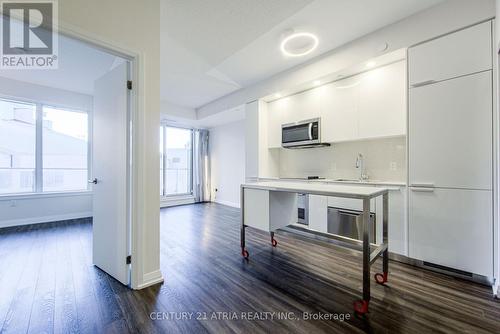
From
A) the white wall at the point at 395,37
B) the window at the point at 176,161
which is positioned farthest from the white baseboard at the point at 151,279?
A: the window at the point at 176,161

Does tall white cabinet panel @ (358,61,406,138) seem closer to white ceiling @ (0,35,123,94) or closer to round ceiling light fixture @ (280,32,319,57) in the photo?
round ceiling light fixture @ (280,32,319,57)

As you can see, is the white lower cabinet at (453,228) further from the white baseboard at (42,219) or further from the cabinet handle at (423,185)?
the white baseboard at (42,219)

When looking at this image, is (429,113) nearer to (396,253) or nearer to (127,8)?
(396,253)

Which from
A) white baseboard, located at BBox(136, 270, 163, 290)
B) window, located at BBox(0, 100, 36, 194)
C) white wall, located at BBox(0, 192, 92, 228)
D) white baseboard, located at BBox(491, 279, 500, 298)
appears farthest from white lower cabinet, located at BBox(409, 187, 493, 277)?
window, located at BBox(0, 100, 36, 194)

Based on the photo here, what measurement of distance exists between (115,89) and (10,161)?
390cm

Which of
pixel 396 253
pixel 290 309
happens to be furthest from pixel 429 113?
pixel 290 309

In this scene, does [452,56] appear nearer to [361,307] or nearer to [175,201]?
[361,307]

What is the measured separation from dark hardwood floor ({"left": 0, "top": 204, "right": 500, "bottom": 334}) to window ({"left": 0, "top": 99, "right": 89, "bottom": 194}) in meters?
2.15

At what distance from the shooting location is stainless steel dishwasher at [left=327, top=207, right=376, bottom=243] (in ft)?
8.88

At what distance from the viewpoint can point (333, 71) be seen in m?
2.94

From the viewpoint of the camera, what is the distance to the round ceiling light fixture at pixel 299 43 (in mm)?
2562

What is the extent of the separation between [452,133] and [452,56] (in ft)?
2.51

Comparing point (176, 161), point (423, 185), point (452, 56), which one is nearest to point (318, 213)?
point (423, 185)

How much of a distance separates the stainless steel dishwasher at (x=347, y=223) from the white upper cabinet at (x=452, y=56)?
65.5 inches
